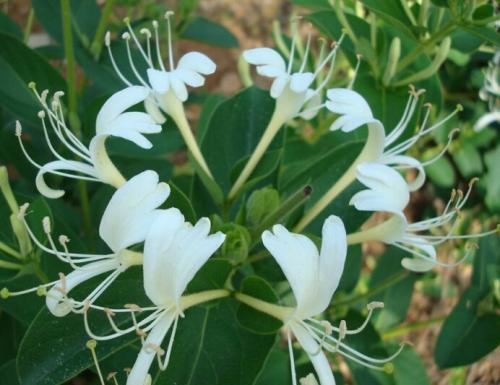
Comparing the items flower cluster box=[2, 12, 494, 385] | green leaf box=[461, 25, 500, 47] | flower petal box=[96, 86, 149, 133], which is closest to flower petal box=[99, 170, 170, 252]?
flower cluster box=[2, 12, 494, 385]

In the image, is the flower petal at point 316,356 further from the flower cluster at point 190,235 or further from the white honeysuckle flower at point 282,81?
the white honeysuckle flower at point 282,81

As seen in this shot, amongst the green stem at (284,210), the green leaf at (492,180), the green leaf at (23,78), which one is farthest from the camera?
the green leaf at (492,180)

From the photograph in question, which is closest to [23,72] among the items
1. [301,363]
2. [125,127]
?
[125,127]

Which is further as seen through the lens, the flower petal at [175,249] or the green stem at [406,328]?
the green stem at [406,328]

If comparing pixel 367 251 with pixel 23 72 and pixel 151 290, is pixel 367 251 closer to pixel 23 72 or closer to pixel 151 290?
pixel 23 72

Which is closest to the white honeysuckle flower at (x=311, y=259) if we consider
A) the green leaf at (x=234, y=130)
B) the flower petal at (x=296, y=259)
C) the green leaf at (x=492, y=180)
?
the flower petal at (x=296, y=259)

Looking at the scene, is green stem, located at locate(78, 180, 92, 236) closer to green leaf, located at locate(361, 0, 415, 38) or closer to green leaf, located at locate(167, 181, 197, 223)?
green leaf, located at locate(167, 181, 197, 223)

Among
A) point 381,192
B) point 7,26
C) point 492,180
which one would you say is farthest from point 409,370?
point 7,26
